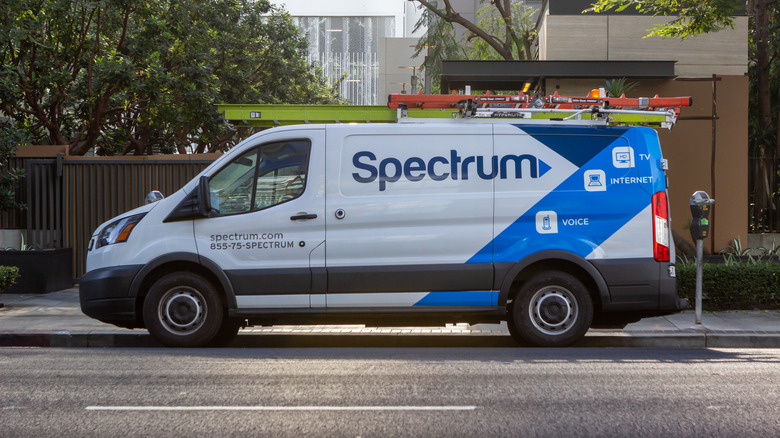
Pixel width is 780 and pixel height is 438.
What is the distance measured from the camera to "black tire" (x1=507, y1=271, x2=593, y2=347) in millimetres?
8562

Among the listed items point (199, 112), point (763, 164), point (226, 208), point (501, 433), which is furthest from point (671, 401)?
point (199, 112)

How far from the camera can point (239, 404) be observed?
5867mm

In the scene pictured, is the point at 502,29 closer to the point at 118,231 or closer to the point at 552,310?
the point at 552,310

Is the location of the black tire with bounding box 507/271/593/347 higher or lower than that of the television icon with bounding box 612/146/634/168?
lower

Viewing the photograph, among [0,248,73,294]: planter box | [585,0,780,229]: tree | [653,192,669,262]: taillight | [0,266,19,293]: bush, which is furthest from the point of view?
[585,0,780,229]: tree

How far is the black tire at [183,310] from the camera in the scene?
856cm

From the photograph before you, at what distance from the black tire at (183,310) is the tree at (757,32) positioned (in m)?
11.2

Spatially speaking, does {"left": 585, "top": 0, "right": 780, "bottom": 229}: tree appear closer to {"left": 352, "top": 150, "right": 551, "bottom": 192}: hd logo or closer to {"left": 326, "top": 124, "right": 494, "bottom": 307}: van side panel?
{"left": 352, "top": 150, "right": 551, "bottom": 192}: hd logo

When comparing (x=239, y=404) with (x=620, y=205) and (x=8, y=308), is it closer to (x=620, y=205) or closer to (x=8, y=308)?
(x=620, y=205)

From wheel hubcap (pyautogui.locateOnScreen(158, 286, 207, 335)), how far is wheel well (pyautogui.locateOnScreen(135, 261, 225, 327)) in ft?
0.68

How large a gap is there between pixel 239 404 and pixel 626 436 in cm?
257

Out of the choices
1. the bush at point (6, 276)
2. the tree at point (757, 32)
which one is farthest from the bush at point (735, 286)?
the bush at point (6, 276)

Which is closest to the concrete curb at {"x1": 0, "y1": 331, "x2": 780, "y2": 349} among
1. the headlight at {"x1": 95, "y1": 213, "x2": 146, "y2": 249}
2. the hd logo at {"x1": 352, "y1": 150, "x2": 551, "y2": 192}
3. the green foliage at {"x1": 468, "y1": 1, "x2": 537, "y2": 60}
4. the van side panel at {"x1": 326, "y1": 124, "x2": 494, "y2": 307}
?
the van side panel at {"x1": 326, "y1": 124, "x2": 494, "y2": 307}

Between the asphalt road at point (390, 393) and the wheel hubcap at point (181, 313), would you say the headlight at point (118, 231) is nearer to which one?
the wheel hubcap at point (181, 313)
